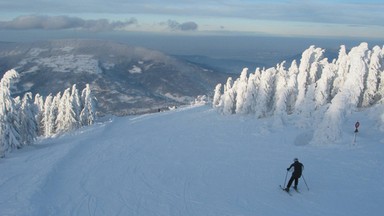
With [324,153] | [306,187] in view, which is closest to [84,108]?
[324,153]

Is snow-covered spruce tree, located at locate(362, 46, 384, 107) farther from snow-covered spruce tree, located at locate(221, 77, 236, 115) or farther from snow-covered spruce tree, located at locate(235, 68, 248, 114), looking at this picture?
snow-covered spruce tree, located at locate(221, 77, 236, 115)

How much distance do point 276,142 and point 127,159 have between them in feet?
43.6

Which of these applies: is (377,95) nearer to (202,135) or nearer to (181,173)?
(202,135)

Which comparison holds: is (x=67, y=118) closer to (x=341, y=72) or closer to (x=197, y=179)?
(x=341, y=72)

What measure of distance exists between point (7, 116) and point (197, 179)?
2523 cm

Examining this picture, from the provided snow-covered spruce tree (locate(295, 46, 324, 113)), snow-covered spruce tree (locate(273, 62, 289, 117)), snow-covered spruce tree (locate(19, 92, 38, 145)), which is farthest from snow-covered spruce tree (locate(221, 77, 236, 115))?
snow-covered spruce tree (locate(19, 92, 38, 145))

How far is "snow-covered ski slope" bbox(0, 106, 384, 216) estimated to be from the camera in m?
16.2

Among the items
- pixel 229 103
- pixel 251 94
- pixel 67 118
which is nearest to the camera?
pixel 251 94

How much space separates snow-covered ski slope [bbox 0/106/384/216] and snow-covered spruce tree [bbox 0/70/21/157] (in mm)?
9830

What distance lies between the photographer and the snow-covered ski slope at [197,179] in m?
16.2

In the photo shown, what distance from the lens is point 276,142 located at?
108ft

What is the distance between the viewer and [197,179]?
68.5 feet

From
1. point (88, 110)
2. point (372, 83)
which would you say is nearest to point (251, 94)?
point (372, 83)

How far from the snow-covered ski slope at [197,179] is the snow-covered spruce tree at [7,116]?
9830mm
